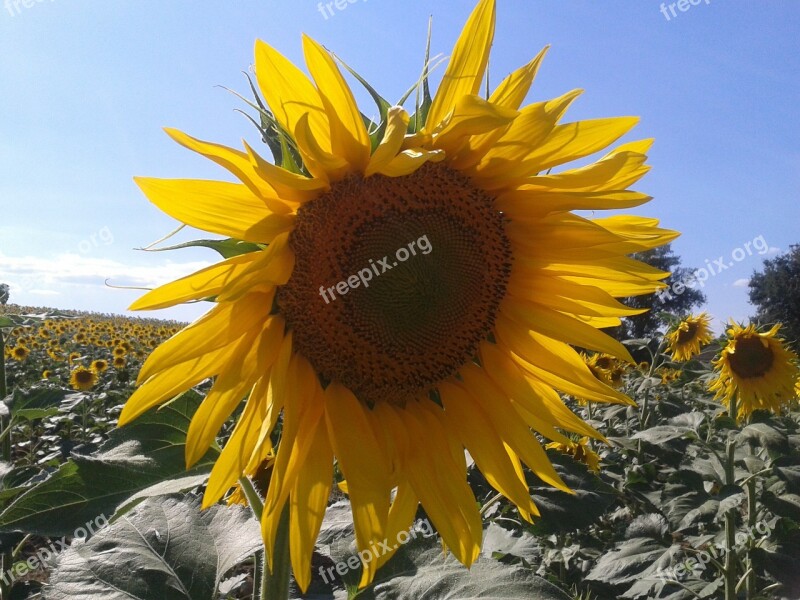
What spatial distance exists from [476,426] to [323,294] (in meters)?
0.52

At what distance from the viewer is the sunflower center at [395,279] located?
1.44 m

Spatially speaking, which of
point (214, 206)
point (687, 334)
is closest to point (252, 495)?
point (214, 206)

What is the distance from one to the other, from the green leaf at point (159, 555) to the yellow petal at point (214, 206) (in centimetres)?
79

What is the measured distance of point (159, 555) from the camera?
149cm

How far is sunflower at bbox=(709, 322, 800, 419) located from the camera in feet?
17.6

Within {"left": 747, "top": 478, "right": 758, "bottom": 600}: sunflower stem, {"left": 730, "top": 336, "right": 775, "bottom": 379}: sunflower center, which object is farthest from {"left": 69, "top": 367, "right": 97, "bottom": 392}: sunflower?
{"left": 747, "top": 478, "right": 758, "bottom": 600}: sunflower stem

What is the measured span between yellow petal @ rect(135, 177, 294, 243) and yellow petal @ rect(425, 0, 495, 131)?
419 mm

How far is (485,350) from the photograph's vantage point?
5.58ft

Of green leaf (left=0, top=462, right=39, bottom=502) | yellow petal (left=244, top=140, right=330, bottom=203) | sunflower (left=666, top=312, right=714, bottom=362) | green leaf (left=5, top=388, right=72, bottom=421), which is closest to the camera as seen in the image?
yellow petal (left=244, top=140, right=330, bottom=203)

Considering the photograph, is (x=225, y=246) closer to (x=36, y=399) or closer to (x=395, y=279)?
(x=395, y=279)

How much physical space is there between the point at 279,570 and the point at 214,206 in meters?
0.77

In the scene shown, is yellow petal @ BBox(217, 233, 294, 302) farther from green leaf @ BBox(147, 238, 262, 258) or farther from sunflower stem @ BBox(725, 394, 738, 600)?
sunflower stem @ BBox(725, 394, 738, 600)

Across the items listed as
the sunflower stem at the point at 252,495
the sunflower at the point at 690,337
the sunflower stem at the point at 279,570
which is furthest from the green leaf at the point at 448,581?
the sunflower at the point at 690,337

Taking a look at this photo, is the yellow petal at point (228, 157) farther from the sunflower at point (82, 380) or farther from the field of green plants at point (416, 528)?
the sunflower at point (82, 380)
